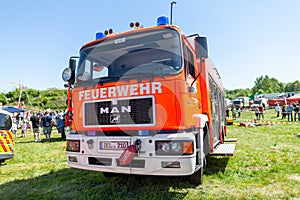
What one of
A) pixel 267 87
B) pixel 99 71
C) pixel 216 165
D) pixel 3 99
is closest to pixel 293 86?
pixel 267 87

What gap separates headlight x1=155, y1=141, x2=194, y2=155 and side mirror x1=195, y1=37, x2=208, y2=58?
5.02 feet

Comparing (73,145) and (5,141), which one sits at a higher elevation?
(73,145)

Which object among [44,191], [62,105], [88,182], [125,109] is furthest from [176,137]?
[62,105]

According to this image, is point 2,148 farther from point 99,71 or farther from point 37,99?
point 37,99

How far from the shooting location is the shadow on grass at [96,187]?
4.15 meters

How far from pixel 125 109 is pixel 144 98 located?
1.28 ft

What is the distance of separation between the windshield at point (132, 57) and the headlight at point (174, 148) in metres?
1.04

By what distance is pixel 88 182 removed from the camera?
5051 millimetres

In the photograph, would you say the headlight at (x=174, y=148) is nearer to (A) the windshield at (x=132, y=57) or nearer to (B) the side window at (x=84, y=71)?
(A) the windshield at (x=132, y=57)

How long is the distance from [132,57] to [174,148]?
6.18ft

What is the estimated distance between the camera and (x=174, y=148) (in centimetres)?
344

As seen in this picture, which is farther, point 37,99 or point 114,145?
point 37,99

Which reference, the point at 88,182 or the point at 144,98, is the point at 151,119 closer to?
the point at 144,98

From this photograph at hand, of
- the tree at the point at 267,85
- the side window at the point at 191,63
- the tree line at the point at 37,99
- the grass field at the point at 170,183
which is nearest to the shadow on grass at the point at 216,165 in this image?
the grass field at the point at 170,183
